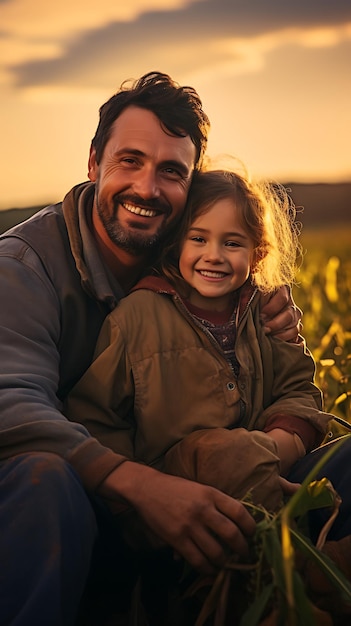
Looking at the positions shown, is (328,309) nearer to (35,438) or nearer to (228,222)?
(228,222)

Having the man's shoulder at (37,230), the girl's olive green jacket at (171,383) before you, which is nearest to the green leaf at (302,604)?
the girl's olive green jacket at (171,383)

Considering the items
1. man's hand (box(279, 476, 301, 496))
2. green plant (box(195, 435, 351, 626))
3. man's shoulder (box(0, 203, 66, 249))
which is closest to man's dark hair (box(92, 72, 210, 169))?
man's shoulder (box(0, 203, 66, 249))

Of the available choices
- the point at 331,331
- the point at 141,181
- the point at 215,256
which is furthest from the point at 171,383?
the point at 331,331

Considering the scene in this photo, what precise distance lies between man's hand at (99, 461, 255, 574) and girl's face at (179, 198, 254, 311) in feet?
3.13

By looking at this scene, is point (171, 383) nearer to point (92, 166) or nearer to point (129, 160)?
point (129, 160)

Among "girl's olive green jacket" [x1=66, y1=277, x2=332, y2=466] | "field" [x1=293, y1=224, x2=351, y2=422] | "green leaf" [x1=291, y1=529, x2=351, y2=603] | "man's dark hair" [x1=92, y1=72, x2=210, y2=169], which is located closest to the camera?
"green leaf" [x1=291, y1=529, x2=351, y2=603]

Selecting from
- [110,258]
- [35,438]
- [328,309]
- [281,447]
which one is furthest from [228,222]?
[328,309]

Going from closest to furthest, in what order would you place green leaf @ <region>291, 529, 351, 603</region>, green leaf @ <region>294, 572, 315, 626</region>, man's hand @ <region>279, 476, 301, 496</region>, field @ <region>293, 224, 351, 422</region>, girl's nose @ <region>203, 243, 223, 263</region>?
green leaf @ <region>294, 572, 315, 626</region> → green leaf @ <region>291, 529, 351, 603</region> → man's hand @ <region>279, 476, 301, 496</region> → girl's nose @ <region>203, 243, 223, 263</region> → field @ <region>293, 224, 351, 422</region>

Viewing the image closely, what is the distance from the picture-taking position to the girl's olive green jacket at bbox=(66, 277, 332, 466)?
11.0ft

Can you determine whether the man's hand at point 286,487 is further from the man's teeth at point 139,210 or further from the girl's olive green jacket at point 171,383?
the man's teeth at point 139,210

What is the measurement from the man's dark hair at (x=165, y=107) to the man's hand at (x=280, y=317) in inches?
24.6

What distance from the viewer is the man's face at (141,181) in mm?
3816

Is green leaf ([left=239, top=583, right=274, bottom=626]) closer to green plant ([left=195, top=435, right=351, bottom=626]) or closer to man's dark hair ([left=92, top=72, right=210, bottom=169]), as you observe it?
green plant ([left=195, top=435, right=351, bottom=626])

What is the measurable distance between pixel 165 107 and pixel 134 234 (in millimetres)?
540
